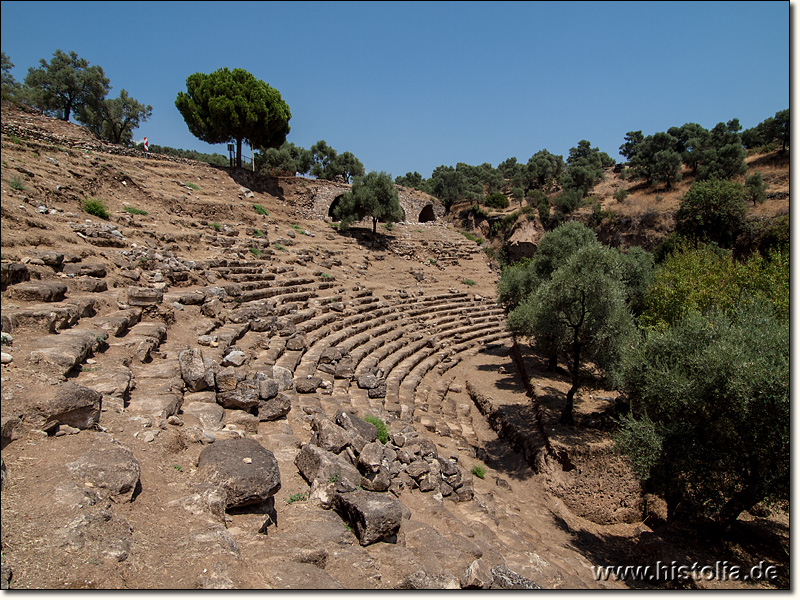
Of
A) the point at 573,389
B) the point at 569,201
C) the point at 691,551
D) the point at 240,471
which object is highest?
the point at 569,201

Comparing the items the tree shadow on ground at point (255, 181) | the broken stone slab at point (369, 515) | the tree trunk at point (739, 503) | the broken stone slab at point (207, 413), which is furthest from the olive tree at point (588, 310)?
the tree shadow on ground at point (255, 181)

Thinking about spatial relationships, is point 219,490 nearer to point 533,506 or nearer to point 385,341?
point 533,506

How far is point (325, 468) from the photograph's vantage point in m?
5.96

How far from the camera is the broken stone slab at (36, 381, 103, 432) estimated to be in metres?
4.71

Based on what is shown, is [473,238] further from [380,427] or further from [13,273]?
[13,273]

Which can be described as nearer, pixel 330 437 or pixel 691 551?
pixel 691 551

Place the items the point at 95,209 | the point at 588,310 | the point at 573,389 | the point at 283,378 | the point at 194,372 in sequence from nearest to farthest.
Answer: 1. the point at 194,372
2. the point at 283,378
3. the point at 588,310
4. the point at 573,389
5. the point at 95,209

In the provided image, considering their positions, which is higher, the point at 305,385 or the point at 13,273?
the point at 13,273

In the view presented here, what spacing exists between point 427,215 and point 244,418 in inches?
1478

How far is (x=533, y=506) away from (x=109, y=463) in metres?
Result: 8.28

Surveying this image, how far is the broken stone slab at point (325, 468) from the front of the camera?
5859 millimetres

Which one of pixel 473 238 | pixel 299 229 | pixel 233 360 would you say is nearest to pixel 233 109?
pixel 299 229

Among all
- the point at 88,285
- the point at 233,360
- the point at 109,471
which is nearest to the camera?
the point at 109,471

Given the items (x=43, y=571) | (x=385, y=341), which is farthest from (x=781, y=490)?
(x=385, y=341)
